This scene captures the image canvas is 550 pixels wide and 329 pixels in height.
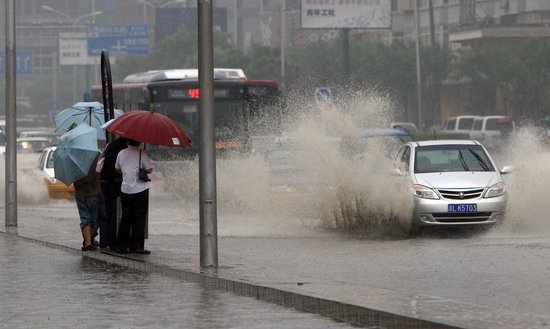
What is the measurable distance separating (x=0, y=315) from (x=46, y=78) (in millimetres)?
129614

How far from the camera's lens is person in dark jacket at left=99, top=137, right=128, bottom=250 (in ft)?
49.5

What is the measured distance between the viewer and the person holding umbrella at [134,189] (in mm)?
14664

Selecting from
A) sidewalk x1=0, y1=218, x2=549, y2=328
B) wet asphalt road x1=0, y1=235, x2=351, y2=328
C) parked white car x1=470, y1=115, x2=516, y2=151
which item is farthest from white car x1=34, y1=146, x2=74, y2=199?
parked white car x1=470, y1=115, x2=516, y2=151

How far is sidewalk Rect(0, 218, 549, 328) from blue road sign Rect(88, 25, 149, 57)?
187 ft

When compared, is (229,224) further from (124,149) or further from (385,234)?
(124,149)

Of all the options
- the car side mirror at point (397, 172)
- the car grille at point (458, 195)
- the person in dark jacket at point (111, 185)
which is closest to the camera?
the person in dark jacket at point (111, 185)

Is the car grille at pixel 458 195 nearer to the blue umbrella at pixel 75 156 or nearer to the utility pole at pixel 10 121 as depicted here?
the blue umbrella at pixel 75 156

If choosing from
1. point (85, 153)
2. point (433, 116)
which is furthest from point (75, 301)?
point (433, 116)

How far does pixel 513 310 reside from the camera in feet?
29.9

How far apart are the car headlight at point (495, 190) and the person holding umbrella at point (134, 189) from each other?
548 centimetres

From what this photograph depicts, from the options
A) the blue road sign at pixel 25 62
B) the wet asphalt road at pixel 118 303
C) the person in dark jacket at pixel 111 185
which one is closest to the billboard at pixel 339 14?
the blue road sign at pixel 25 62

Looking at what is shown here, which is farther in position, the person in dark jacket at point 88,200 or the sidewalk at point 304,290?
the person in dark jacket at point 88,200

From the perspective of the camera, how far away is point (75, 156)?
15672 millimetres

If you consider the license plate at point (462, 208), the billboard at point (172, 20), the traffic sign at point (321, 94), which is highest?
the billboard at point (172, 20)
